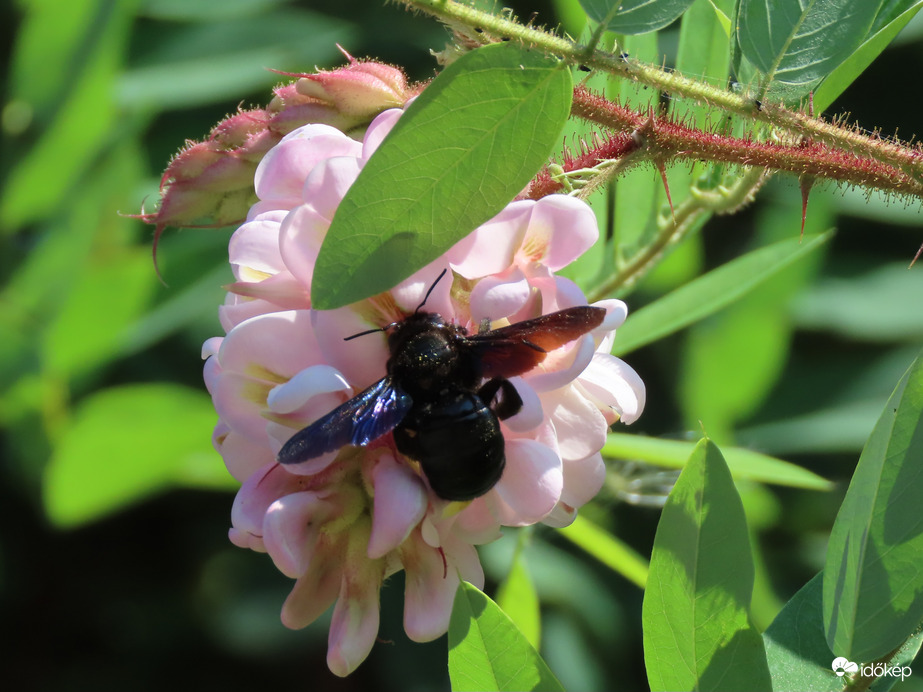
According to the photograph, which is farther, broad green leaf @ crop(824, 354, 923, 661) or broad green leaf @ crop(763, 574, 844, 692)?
broad green leaf @ crop(763, 574, 844, 692)

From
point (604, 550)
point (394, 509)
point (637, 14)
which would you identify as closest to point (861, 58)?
point (637, 14)

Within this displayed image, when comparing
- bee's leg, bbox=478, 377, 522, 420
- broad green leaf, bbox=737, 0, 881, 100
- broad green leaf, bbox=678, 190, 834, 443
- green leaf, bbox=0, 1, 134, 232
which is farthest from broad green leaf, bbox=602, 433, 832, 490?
green leaf, bbox=0, 1, 134, 232

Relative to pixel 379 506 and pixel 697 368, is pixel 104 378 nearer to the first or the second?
pixel 697 368

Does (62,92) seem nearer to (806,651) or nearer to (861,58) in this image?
(861,58)

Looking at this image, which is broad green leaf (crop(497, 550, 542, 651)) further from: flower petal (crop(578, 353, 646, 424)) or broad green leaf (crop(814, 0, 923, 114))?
broad green leaf (crop(814, 0, 923, 114))

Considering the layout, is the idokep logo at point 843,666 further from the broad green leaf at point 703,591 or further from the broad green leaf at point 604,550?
the broad green leaf at point 604,550

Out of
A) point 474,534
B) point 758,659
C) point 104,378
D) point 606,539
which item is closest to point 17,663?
point 104,378
